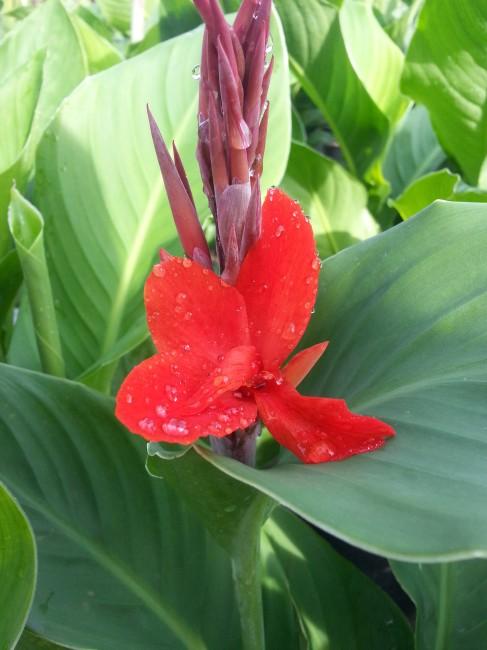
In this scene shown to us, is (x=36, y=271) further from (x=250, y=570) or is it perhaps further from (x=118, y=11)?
(x=118, y=11)

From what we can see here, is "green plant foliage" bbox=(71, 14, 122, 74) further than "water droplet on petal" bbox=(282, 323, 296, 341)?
Yes

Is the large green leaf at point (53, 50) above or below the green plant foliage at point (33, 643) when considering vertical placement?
above

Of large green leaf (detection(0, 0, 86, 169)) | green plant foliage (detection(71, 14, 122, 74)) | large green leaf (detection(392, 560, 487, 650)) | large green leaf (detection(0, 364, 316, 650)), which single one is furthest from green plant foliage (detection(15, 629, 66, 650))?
green plant foliage (detection(71, 14, 122, 74))

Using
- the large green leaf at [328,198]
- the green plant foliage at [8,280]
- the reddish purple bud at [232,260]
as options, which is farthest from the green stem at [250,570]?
the large green leaf at [328,198]

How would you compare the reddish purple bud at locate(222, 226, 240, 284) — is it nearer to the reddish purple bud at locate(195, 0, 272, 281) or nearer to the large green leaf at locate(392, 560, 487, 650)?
the reddish purple bud at locate(195, 0, 272, 281)

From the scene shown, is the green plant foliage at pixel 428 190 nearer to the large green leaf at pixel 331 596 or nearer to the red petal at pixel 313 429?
the large green leaf at pixel 331 596
